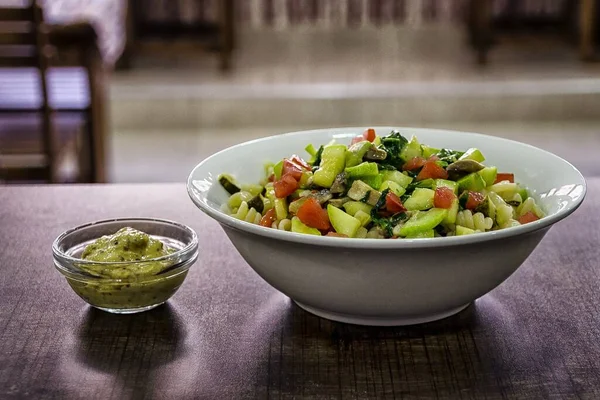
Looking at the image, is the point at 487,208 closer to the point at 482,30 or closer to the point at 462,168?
the point at 462,168

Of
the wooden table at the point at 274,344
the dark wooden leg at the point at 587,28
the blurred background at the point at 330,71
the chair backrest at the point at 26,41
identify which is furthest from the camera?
the dark wooden leg at the point at 587,28

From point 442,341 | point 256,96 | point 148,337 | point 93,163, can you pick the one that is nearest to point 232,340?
point 148,337

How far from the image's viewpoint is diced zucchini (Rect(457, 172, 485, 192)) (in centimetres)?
99

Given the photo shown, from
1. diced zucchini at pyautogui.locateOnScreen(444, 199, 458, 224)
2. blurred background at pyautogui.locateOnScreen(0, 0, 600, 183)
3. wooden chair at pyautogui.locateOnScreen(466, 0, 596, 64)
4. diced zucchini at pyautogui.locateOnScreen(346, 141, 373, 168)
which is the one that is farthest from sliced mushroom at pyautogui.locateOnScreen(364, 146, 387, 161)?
wooden chair at pyautogui.locateOnScreen(466, 0, 596, 64)

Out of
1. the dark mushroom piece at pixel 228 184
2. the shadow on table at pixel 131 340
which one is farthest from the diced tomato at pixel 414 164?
the shadow on table at pixel 131 340

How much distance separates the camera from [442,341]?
0.94 metres

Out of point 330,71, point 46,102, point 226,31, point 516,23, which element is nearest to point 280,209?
point 46,102

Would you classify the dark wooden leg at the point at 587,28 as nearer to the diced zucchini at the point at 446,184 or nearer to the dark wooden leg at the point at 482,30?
the dark wooden leg at the point at 482,30

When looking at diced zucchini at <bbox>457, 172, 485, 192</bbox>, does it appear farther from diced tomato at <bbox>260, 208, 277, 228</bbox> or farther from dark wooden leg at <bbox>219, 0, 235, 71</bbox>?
dark wooden leg at <bbox>219, 0, 235, 71</bbox>

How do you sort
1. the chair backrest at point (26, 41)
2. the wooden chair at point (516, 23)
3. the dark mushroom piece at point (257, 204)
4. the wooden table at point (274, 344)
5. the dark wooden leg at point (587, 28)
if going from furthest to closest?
the wooden chair at point (516, 23)
the dark wooden leg at point (587, 28)
the chair backrest at point (26, 41)
the dark mushroom piece at point (257, 204)
the wooden table at point (274, 344)

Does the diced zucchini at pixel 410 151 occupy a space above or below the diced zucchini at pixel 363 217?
above

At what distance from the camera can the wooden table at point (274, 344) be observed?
2.78ft

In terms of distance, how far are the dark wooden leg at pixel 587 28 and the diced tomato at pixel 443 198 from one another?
4.00 metres

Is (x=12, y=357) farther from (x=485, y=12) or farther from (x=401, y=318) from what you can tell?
(x=485, y=12)
